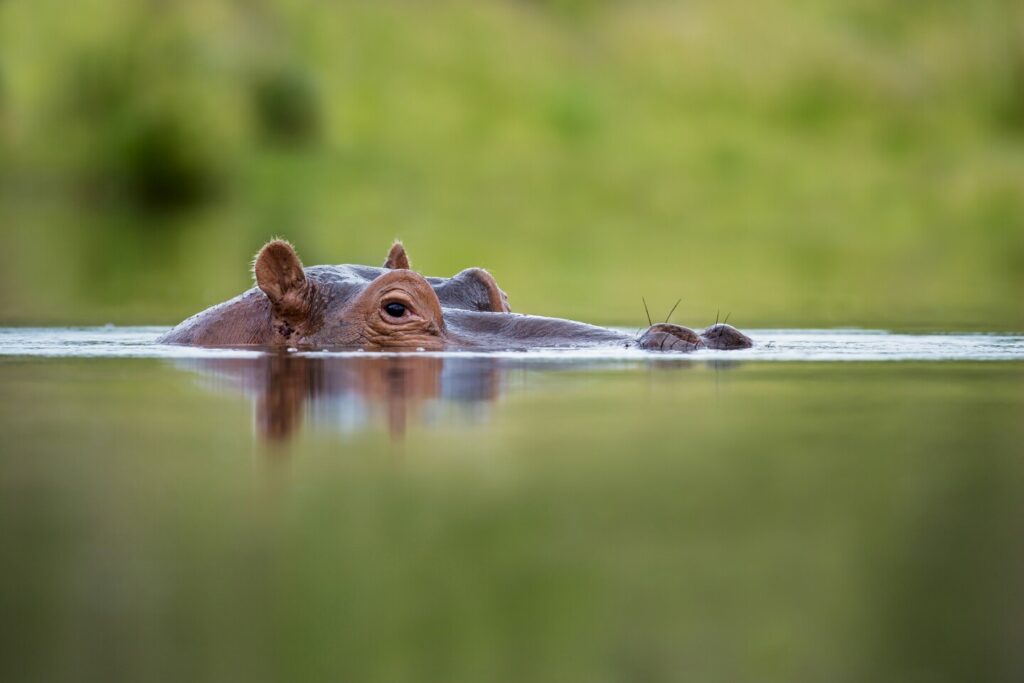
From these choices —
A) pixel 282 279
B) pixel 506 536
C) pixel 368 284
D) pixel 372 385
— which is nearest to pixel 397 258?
pixel 368 284

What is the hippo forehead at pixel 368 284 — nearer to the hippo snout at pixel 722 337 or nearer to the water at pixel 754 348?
the water at pixel 754 348

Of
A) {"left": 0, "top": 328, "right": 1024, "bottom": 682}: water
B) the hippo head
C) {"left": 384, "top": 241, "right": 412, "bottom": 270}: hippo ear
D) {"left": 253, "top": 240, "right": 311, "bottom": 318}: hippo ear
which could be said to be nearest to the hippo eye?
the hippo head

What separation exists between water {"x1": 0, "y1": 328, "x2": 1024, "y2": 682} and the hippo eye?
96.8 inches

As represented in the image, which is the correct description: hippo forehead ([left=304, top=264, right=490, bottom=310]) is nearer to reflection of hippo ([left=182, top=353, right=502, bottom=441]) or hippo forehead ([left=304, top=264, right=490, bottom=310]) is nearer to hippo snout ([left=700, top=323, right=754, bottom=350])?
reflection of hippo ([left=182, top=353, right=502, bottom=441])

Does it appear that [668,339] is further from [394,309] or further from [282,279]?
[282,279]

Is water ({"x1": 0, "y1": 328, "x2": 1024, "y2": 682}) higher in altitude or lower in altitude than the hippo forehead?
lower

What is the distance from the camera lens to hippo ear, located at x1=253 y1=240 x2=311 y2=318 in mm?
10125

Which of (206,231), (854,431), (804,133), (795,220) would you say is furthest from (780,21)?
(854,431)

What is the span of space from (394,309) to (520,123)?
66.4 metres

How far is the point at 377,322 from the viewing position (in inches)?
409

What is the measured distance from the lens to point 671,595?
378 centimetres

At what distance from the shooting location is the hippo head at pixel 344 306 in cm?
1020

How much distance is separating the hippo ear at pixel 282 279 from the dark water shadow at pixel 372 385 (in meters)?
0.55

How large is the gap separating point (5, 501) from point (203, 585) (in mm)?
1378
